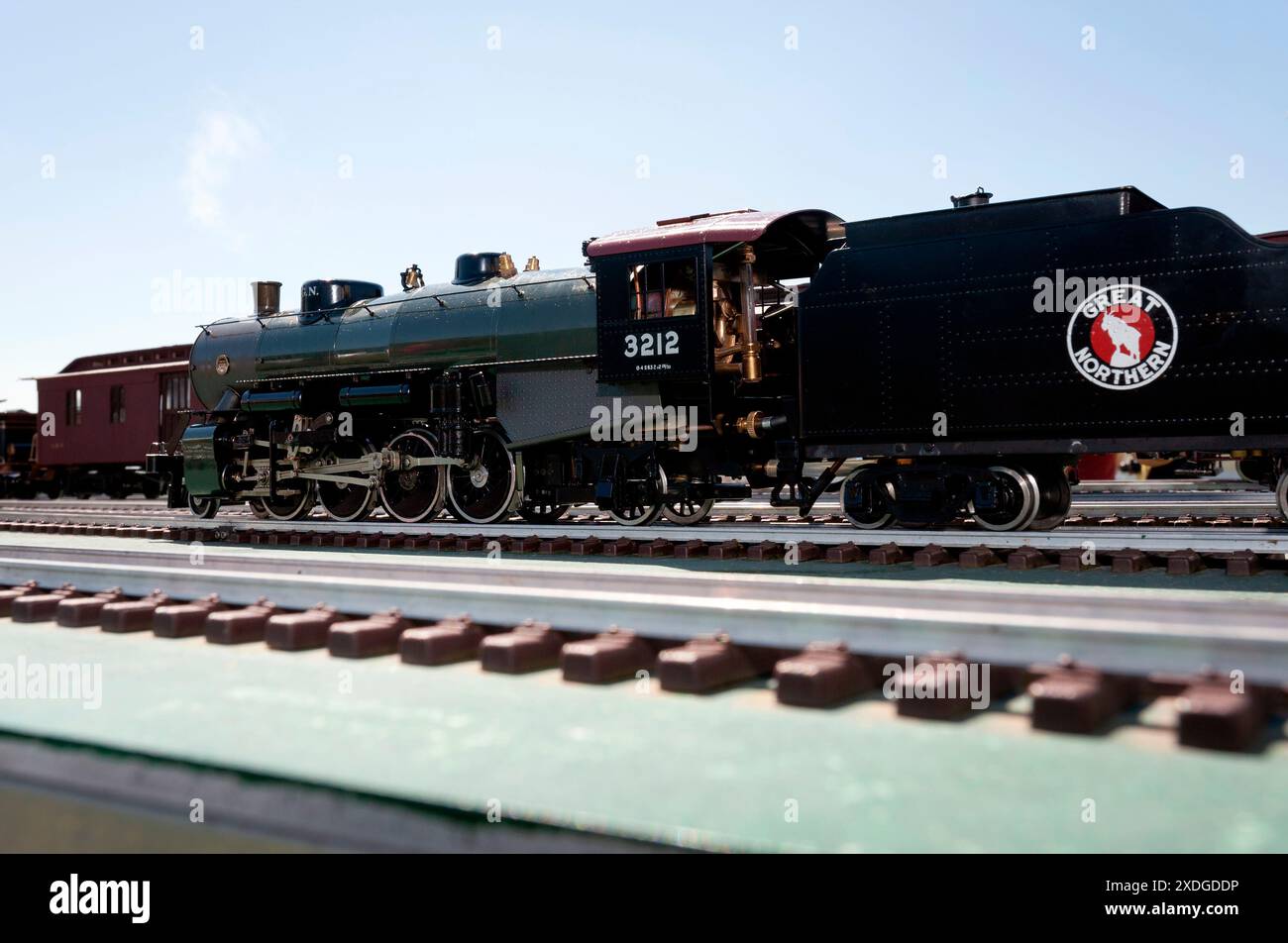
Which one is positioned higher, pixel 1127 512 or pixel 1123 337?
pixel 1123 337

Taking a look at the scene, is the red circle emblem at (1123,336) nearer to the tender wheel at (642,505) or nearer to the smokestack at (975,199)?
the smokestack at (975,199)

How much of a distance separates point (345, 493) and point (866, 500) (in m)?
6.80

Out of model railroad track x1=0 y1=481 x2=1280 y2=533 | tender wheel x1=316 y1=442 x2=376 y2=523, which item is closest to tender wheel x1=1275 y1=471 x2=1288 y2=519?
model railroad track x1=0 y1=481 x2=1280 y2=533

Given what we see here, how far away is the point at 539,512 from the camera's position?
41.2ft

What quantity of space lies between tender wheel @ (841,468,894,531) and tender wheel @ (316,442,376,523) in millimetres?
5935

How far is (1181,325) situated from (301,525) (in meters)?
8.73

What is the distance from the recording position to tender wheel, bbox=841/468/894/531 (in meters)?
9.11

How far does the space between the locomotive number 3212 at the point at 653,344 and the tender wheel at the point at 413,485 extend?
337cm

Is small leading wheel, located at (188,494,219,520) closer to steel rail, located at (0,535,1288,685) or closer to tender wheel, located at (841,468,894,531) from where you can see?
steel rail, located at (0,535,1288,685)

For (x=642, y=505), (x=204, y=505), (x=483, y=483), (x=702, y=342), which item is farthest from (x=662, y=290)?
(x=204, y=505)

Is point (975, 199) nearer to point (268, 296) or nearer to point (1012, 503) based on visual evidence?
point (1012, 503)

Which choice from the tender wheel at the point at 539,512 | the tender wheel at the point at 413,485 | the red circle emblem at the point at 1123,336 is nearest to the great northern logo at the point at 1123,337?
the red circle emblem at the point at 1123,336
